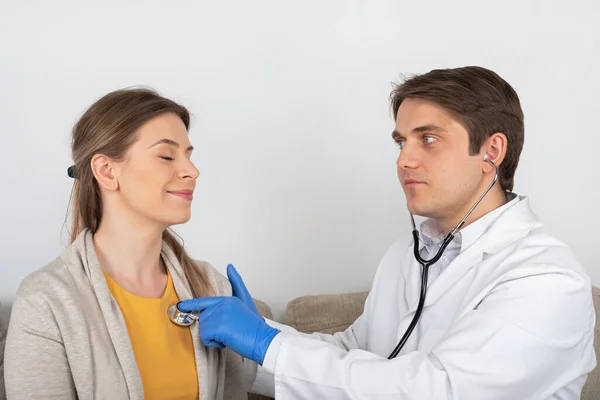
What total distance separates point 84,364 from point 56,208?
0.89 metres

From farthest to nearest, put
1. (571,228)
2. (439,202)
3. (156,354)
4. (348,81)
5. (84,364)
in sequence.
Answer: (571,228) → (348,81) → (439,202) → (156,354) → (84,364)

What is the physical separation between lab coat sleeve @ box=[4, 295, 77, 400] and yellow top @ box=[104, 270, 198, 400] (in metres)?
0.16

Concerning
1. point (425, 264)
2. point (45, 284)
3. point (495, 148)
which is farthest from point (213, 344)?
point (495, 148)

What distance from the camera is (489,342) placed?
1.46 meters

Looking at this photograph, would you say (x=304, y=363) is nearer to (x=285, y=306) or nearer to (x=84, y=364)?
(x=84, y=364)

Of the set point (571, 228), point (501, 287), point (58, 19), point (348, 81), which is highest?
point (58, 19)

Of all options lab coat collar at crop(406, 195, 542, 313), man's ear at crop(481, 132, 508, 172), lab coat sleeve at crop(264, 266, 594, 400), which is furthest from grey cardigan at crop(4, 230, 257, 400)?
man's ear at crop(481, 132, 508, 172)

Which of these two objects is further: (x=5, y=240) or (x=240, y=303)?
(x=5, y=240)

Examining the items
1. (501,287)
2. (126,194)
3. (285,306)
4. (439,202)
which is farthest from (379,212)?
(126,194)

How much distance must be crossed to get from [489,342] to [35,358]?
0.88 m

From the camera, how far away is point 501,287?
1.54m

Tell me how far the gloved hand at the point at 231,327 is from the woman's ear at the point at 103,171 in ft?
0.97

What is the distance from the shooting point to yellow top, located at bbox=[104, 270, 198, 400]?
4.84ft

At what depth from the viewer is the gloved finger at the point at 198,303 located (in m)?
1.53
